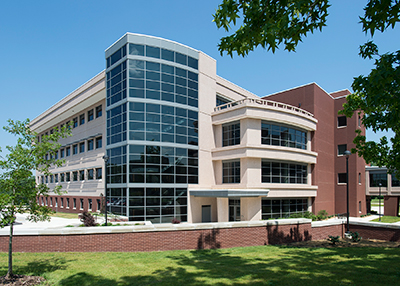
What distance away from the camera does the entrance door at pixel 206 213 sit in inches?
1179

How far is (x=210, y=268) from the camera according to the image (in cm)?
1030

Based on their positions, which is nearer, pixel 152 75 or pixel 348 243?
pixel 348 243

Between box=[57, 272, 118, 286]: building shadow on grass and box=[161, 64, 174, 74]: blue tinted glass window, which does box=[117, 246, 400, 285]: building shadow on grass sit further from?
box=[161, 64, 174, 74]: blue tinted glass window

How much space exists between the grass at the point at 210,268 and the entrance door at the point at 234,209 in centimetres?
1469

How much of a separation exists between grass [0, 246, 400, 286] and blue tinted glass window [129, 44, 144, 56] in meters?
19.6

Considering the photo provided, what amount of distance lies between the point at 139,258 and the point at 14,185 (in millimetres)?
5446

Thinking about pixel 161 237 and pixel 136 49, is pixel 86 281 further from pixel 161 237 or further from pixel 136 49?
pixel 136 49

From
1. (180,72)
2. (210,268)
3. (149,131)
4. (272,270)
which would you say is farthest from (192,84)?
(272,270)

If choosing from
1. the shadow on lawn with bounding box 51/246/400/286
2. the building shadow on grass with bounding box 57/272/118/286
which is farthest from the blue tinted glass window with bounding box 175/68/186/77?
the building shadow on grass with bounding box 57/272/118/286

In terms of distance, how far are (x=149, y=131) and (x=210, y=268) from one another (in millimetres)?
18258

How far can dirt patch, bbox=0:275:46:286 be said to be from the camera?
346 inches

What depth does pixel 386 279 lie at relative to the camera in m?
8.23

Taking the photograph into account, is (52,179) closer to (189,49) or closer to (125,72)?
(125,72)

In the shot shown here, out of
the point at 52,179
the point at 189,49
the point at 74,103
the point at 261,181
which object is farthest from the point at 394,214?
the point at 52,179
